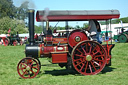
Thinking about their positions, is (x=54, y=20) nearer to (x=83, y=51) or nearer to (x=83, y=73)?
(x=83, y=51)

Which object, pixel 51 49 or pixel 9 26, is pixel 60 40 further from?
pixel 9 26

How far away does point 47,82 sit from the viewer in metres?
5.78

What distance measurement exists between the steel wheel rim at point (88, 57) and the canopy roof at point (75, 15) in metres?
0.80

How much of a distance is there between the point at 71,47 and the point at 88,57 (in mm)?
594

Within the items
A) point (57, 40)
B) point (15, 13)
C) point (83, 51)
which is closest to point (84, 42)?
point (83, 51)

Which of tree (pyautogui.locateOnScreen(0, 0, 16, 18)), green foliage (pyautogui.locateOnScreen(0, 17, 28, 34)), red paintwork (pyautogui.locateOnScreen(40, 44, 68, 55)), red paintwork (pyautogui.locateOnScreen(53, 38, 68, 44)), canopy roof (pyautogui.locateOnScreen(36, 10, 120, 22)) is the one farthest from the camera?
tree (pyautogui.locateOnScreen(0, 0, 16, 18))

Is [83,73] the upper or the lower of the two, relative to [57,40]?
lower

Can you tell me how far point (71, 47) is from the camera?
671cm

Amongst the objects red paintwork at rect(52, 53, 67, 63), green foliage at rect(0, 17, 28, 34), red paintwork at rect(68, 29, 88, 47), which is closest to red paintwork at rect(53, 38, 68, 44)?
red paintwork at rect(68, 29, 88, 47)

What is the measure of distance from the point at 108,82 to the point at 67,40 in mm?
1817

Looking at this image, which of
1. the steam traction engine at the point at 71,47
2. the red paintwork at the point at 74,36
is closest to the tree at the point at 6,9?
the steam traction engine at the point at 71,47

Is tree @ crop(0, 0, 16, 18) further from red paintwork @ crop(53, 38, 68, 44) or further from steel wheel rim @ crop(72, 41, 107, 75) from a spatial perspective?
steel wheel rim @ crop(72, 41, 107, 75)

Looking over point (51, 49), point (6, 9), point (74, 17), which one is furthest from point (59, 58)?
point (6, 9)

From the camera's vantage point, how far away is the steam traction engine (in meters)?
6.56
